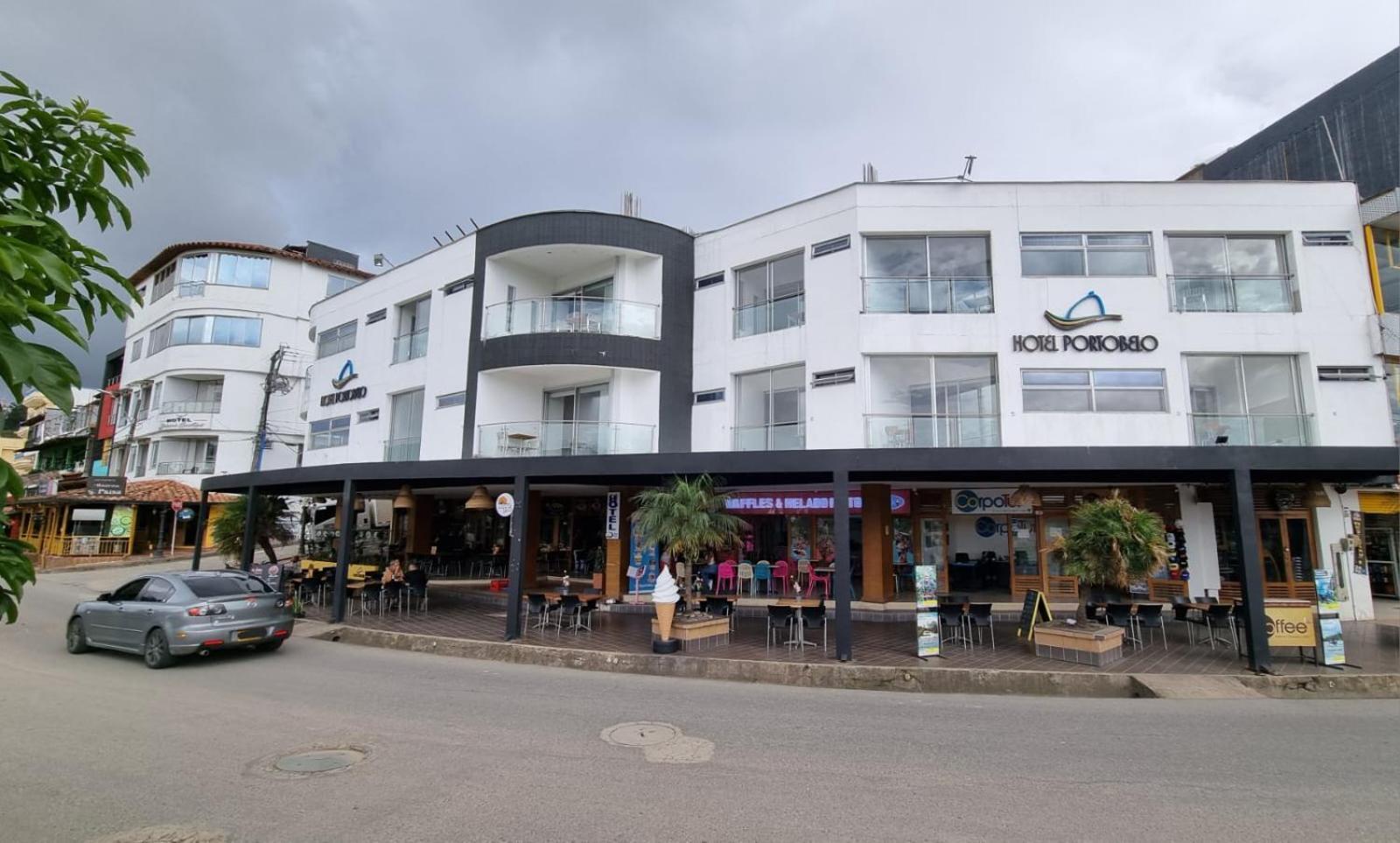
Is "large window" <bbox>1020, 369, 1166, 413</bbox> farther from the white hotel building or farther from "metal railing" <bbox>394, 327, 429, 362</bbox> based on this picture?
"metal railing" <bbox>394, 327, 429, 362</bbox>

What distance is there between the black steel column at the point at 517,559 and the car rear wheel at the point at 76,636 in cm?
679

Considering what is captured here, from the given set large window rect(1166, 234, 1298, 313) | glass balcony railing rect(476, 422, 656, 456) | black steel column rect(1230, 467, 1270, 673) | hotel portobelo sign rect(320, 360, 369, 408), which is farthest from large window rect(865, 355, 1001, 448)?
hotel portobelo sign rect(320, 360, 369, 408)

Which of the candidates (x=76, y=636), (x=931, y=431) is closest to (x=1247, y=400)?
(x=931, y=431)

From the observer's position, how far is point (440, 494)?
25.2 metres

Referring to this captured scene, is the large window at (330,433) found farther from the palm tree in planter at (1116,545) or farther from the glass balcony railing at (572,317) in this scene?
the palm tree in planter at (1116,545)

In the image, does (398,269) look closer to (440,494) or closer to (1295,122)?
(440,494)

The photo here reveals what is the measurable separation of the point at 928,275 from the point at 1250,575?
885 centimetres

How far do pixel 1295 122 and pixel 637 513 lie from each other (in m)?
22.6

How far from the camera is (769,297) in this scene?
18.4 metres

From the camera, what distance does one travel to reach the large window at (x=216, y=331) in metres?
37.0

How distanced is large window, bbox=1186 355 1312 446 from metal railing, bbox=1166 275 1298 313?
3.66 feet

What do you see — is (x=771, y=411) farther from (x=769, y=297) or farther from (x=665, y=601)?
(x=665, y=601)

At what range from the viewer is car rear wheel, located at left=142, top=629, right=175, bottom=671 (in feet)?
34.6

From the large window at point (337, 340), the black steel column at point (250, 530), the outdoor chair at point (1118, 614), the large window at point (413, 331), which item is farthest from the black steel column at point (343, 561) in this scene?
the outdoor chair at point (1118, 614)
